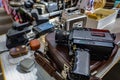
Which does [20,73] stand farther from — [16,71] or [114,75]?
[114,75]

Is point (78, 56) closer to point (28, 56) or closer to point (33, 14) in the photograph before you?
point (28, 56)

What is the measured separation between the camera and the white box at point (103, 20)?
3.35ft

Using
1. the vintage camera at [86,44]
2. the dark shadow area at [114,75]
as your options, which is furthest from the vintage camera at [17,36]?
the dark shadow area at [114,75]

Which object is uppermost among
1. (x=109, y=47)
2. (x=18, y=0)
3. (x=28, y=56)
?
(x=18, y=0)

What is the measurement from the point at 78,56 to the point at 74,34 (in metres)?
0.13

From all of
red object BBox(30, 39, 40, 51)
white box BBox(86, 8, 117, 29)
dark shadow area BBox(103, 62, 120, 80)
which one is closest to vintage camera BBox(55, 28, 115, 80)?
red object BBox(30, 39, 40, 51)

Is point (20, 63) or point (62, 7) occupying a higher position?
point (62, 7)

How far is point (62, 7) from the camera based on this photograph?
1228 mm

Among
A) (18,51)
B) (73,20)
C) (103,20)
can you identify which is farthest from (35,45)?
(103,20)

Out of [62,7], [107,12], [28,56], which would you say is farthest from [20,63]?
[107,12]

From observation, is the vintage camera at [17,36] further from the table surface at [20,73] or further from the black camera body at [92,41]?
the black camera body at [92,41]

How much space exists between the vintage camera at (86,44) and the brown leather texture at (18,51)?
0.66ft

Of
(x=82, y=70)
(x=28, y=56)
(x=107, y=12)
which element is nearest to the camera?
(x=82, y=70)

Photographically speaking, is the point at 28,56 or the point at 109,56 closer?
the point at 109,56
